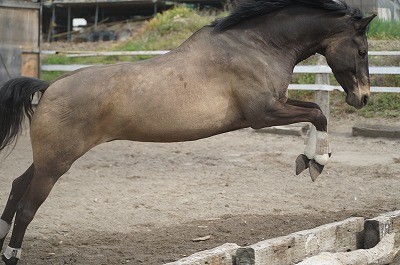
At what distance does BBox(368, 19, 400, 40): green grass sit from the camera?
15.7 meters

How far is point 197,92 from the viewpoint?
581 cm

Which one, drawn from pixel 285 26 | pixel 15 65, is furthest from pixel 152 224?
pixel 15 65

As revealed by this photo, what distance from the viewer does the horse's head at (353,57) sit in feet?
20.3

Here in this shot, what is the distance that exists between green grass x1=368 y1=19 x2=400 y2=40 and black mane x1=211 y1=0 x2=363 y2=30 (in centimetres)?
981

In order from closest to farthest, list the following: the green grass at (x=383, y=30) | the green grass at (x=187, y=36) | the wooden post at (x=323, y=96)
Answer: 1. the wooden post at (x=323, y=96)
2. the green grass at (x=187, y=36)
3. the green grass at (x=383, y=30)

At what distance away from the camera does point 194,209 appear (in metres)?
7.75

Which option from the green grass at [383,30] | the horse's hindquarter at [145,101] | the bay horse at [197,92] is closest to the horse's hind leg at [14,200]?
the bay horse at [197,92]

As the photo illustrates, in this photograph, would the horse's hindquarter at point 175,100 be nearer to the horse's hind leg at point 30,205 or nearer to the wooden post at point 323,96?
the horse's hind leg at point 30,205

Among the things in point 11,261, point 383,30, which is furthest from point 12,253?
point 383,30

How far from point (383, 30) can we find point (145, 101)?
11.2m

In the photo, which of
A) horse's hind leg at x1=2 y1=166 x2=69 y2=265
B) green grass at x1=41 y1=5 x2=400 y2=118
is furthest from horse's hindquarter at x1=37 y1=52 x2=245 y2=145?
green grass at x1=41 y1=5 x2=400 y2=118

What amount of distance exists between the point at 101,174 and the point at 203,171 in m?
1.40

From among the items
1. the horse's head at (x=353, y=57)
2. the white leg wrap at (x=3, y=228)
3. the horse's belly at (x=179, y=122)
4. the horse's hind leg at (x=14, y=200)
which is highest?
the horse's head at (x=353, y=57)

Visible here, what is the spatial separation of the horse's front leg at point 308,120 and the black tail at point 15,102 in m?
1.89
